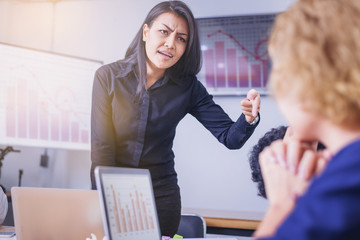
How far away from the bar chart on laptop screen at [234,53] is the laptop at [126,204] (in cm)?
167

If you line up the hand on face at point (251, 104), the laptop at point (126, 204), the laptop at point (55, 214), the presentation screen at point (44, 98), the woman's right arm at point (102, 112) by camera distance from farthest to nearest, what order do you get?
the presentation screen at point (44, 98) < the woman's right arm at point (102, 112) < the hand on face at point (251, 104) < the laptop at point (55, 214) < the laptop at point (126, 204)

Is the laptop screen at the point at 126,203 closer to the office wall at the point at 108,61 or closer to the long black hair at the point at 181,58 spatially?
the long black hair at the point at 181,58

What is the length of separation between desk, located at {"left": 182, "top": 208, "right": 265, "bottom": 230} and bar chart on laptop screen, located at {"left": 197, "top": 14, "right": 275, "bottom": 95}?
2.57 ft

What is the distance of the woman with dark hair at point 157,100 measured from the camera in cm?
199

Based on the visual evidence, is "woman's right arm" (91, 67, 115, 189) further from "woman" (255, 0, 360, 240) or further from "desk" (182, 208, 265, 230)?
"woman" (255, 0, 360, 240)

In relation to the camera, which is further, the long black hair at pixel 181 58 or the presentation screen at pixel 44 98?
the presentation screen at pixel 44 98

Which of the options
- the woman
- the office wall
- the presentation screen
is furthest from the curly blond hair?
the presentation screen

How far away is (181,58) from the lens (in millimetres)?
2117

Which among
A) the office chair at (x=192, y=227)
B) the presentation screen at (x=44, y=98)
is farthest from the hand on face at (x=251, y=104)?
the presentation screen at (x=44, y=98)

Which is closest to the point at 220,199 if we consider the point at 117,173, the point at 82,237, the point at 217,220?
the point at 217,220

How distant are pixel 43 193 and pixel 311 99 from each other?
88 cm

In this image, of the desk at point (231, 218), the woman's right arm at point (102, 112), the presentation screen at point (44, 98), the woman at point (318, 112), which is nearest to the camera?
the woman at point (318, 112)

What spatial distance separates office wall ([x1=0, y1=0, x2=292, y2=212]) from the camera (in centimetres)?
266

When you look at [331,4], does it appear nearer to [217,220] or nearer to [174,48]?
[174,48]
